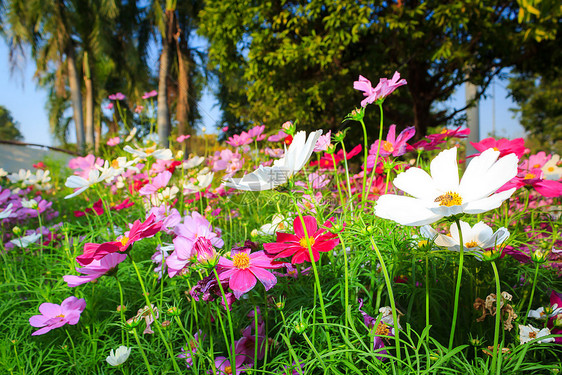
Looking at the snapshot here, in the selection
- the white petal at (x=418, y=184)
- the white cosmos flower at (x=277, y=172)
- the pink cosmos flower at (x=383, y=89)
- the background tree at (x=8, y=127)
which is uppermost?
the background tree at (x=8, y=127)

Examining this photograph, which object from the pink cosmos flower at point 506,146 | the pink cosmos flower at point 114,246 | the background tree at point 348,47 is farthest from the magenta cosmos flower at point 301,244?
the background tree at point 348,47

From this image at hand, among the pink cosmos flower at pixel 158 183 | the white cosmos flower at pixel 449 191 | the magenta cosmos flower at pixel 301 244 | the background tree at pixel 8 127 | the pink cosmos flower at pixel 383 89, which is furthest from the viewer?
the background tree at pixel 8 127

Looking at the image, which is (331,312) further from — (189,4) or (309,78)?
(189,4)

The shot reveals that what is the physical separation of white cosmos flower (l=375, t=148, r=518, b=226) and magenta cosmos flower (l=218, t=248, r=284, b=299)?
24cm

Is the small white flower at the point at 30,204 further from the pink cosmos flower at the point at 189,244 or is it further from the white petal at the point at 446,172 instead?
the white petal at the point at 446,172

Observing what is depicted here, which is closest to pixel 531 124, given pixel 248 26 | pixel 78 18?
pixel 248 26

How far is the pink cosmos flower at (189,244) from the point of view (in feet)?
1.89

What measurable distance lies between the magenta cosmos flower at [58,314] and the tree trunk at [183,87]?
994 centimetres

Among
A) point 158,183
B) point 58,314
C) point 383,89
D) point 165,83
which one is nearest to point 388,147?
point 383,89

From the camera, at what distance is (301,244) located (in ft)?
2.01

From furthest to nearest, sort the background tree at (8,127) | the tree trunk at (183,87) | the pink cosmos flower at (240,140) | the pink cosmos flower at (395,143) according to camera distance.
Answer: the background tree at (8,127)
the tree trunk at (183,87)
the pink cosmos flower at (240,140)
the pink cosmos flower at (395,143)

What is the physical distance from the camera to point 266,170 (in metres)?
0.58

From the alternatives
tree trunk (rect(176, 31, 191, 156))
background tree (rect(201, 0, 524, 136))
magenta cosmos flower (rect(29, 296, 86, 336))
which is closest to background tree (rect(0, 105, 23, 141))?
tree trunk (rect(176, 31, 191, 156))

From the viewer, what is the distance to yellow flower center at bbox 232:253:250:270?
642 mm
